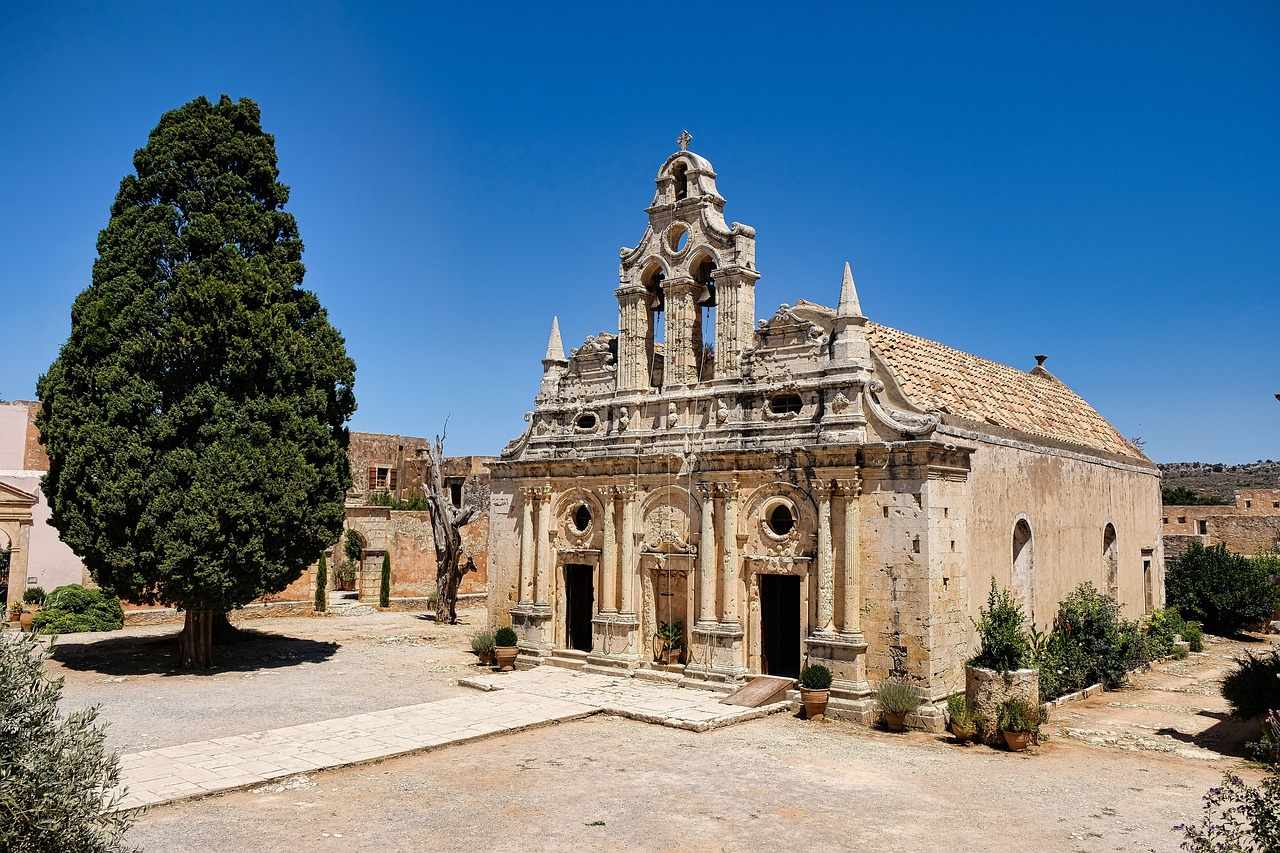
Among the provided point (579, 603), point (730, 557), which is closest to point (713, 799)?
point (730, 557)

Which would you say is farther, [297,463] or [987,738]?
[297,463]

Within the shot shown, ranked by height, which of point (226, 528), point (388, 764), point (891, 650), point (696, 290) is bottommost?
point (388, 764)

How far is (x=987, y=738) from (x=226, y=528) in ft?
51.9

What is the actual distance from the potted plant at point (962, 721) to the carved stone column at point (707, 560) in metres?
5.30

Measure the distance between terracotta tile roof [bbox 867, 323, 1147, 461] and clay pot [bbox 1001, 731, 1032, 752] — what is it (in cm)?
618

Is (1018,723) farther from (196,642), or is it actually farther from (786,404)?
(196,642)

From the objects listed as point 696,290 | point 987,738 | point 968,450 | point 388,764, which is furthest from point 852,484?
point 388,764

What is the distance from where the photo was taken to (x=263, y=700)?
18.4m

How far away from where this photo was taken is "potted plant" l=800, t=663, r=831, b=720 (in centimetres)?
1691

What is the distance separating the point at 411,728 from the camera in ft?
52.1

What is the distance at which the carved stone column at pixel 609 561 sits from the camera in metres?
21.4

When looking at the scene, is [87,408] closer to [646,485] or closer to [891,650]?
[646,485]

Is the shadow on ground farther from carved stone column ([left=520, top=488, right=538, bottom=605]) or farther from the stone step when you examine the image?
the stone step

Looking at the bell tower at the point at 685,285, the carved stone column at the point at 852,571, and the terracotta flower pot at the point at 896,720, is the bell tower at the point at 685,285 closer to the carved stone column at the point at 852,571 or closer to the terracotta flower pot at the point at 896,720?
the carved stone column at the point at 852,571
